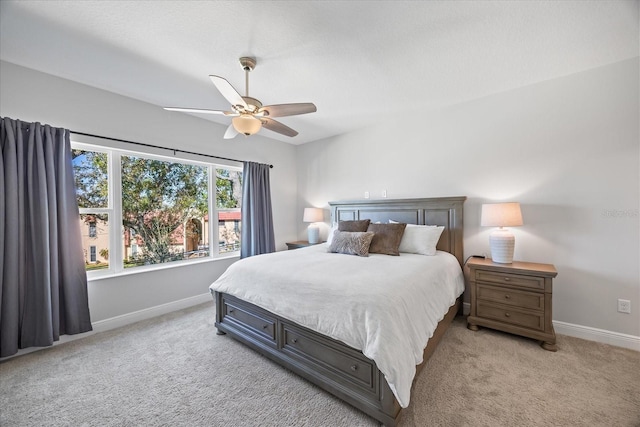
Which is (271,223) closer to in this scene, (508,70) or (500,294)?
(500,294)

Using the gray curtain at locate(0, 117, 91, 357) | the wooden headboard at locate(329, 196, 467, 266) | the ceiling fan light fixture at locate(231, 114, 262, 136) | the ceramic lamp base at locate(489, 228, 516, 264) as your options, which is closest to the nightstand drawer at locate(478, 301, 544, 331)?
the ceramic lamp base at locate(489, 228, 516, 264)

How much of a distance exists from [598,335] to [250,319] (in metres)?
3.32

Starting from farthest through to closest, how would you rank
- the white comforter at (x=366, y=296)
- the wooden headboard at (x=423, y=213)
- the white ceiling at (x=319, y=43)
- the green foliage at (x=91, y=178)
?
the wooden headboard at (x=423, y=213) < the green foliage at (x=91, y=178) < the white ceiling at (x=319, y=43) < the white comforter at (x=366, y=296)

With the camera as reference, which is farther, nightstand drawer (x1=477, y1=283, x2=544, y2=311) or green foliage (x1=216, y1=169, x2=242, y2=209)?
green foliage (x1=216, y1=169, x2=242, y2=209)

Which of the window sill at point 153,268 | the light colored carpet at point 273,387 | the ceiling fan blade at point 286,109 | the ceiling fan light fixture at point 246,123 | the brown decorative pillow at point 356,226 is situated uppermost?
the ceiling fan blade at point 286,109

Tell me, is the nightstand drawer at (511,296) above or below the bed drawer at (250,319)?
above

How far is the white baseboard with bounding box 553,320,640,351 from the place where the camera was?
7.36 feet

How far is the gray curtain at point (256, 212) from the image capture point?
13.1 ft

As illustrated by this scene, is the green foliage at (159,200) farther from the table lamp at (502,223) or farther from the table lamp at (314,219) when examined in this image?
the table lamp at (502,223)

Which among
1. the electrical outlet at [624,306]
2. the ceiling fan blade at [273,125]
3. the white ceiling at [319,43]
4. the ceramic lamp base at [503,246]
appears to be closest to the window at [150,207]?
the white ceiling at [319,43]

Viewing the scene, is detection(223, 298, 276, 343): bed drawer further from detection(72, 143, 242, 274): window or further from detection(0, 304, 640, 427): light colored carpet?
detection(72, 143, 242, 274): window

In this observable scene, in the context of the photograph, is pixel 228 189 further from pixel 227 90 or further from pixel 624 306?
pixel 624 306

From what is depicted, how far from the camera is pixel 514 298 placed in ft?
7.92

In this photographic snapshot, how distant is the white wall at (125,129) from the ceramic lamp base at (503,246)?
3.56 m
